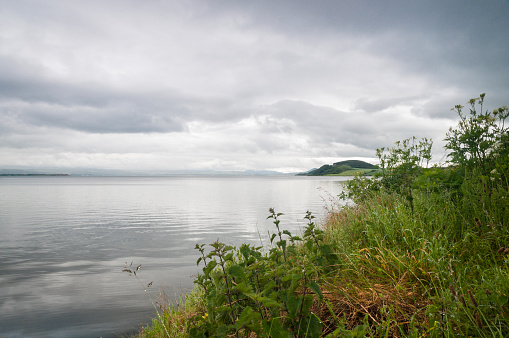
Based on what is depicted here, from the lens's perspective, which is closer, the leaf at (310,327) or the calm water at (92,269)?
the leaf at (310,327)

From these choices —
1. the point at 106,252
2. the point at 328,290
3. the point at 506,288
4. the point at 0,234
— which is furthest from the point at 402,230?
the point at 0,234

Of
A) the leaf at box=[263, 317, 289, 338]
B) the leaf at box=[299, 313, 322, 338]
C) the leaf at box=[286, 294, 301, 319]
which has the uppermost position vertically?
the leaf at box=[286, 294, 301, 319]

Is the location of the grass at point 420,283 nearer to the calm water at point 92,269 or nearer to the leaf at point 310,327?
the leaf at point 310,327

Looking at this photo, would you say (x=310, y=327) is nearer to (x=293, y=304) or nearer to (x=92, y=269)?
(x=293, y=304)

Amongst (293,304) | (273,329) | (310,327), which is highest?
(293,304)

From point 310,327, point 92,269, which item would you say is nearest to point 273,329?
point 310,327

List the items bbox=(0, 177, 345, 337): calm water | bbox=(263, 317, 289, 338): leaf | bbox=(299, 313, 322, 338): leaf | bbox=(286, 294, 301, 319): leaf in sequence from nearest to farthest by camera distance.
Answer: bbox=(263, 317, 289, 338): leaf < bbox=(286, 294, 301, 319): leaf < bbox=(299, 313, 322, 338): leaf < bbox=(0, 177, 345, 337): calm water

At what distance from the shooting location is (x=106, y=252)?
14969 mm

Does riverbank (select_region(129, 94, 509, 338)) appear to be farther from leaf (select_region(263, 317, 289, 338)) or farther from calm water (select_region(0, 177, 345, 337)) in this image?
calm water (select_region(0, 177, 345, 337))

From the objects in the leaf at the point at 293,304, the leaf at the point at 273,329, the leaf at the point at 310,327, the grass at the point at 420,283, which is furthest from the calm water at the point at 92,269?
the leaf at the point at 273,329

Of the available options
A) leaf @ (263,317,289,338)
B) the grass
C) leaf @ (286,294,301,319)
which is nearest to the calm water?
the grass

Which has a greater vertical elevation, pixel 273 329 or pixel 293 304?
pixel 293 304

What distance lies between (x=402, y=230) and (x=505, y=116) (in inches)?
Result: 135

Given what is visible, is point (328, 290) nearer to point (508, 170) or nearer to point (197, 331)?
point (197, 331)
